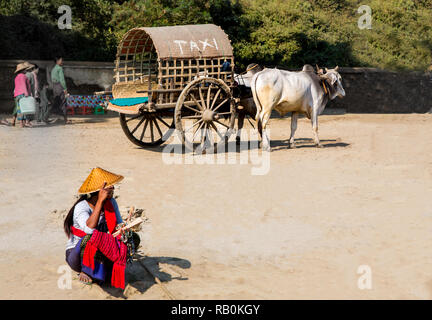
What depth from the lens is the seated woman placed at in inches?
201

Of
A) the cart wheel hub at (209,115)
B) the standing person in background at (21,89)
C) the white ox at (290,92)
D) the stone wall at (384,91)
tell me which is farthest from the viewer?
the stone wall at (384,91)

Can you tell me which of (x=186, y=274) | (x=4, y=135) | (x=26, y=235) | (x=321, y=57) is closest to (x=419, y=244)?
(x=186, y=274)

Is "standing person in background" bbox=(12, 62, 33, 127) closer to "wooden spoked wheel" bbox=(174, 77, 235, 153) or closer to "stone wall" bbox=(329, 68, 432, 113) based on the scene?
"wooden spoked wheel" bbox=(174, 77, 235, 153)

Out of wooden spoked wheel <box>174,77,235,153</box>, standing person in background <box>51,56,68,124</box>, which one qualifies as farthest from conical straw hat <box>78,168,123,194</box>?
standing person in background <box>51,56,68,124</box>

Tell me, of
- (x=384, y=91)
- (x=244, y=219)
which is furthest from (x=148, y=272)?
(x=384, y=91)

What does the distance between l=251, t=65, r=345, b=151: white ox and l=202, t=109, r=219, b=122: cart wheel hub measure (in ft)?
3.33

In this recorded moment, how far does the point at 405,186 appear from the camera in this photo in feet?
29.4

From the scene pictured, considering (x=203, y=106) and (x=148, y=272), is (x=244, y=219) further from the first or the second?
(x=203, y=106)

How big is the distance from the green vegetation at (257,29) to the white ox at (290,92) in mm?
5791

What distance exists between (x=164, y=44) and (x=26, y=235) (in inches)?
202

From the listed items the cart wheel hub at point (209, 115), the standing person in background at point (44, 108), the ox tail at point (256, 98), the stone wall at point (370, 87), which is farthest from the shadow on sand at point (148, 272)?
the stone wall at point (370, 87)

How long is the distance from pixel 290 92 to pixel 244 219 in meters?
4.96

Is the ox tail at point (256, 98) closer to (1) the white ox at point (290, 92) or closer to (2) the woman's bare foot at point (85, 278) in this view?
(1) the white ox at point (290, 92)

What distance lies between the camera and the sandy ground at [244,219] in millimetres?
5344
